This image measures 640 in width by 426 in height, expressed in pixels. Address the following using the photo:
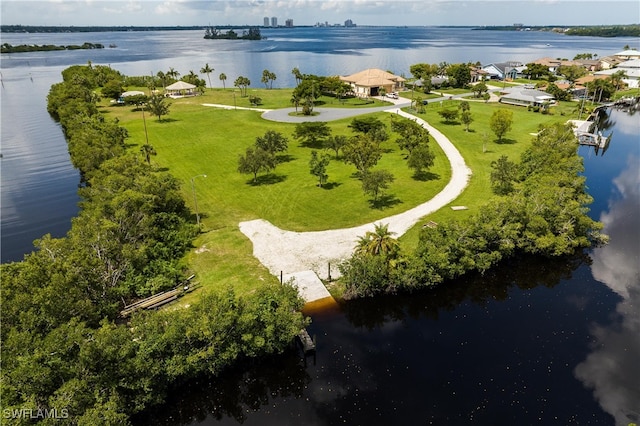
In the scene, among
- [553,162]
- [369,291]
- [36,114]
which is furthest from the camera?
[36,114]

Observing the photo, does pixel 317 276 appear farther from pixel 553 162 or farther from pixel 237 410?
pixel 553 162

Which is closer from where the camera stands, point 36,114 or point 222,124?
point 222,124

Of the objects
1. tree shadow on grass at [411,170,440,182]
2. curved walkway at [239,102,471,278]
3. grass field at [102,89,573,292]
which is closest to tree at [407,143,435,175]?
tree shadow on grass at [411,170,440,182]

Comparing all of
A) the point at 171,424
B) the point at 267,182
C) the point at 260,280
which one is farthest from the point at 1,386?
the point at 267,182

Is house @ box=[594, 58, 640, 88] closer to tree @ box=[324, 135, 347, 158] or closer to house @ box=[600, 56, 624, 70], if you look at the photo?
house @ box=[600, 56, 624, 70]

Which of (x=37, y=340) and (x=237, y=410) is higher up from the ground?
(x=37, y=340)

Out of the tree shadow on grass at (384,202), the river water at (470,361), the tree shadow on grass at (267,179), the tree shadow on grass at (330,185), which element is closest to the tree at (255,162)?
the tree shadow on grass at (267,179)
